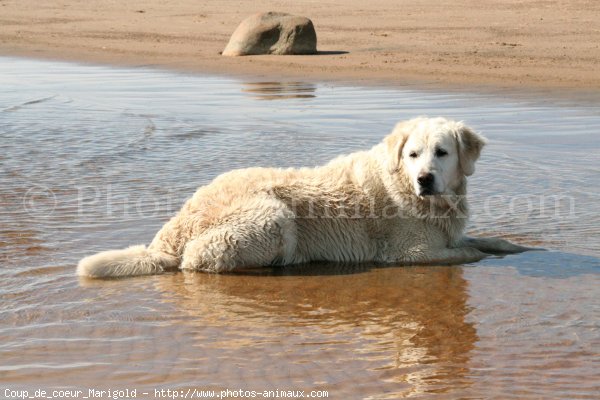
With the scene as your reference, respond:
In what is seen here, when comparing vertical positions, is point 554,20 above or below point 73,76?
above

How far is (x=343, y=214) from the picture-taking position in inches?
281

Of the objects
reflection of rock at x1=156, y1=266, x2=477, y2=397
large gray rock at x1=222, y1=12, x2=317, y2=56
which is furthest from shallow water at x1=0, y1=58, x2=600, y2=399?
large gray rock at x1=222, y1=12, x2=317, y2=56

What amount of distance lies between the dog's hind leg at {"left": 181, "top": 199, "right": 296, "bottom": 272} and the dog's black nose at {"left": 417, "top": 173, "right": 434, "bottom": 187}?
40.9 inches

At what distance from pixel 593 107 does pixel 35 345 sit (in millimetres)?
11069

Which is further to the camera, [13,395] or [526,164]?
[526,164]

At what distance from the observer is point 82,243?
759 centimetres

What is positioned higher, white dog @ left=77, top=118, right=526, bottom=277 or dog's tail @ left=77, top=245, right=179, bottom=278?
white dog @ left=77, top=118, right=526, bottom=277

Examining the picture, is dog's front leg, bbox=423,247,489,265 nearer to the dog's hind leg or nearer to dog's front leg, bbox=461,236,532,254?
dog's front leg, bbox=461,236,532,254

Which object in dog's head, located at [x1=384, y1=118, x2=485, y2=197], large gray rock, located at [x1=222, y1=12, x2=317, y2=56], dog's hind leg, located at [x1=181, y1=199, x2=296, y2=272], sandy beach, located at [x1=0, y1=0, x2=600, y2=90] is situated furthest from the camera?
large gray rock, located at [x1=222, y1=12, x2=317, y2=56]

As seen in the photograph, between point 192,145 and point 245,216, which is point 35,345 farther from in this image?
point 192,145

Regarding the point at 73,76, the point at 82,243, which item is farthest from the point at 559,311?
the point at 73,76

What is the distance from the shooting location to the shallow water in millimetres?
4891

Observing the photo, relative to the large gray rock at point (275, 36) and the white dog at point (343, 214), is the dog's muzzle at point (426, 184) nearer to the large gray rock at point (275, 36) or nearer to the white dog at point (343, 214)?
the white dog at point (343, 214)

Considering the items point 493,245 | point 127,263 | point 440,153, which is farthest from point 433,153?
point 127,263
